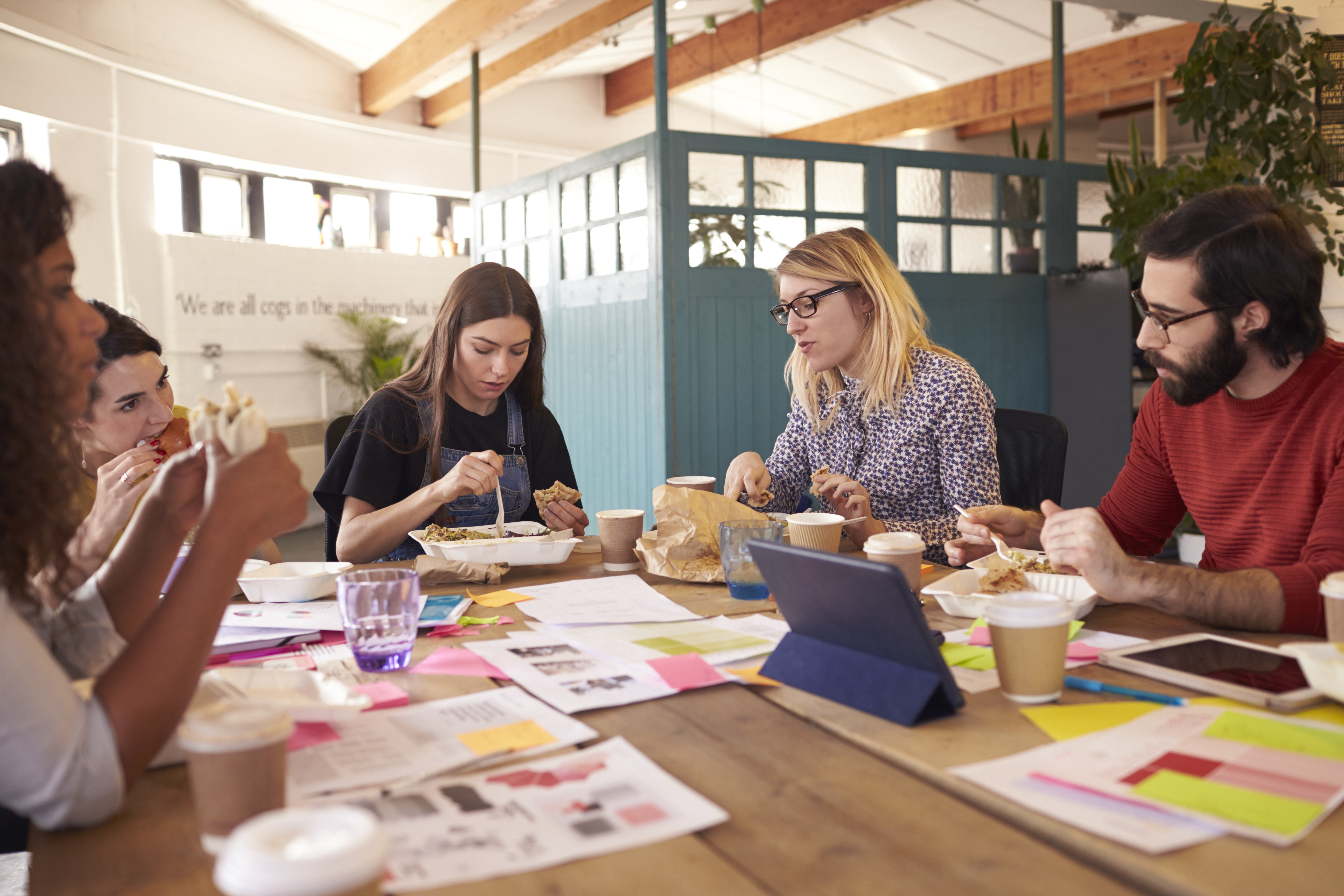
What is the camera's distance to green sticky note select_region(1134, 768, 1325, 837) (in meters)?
0.79

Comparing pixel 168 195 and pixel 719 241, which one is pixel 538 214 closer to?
pixel 719 241

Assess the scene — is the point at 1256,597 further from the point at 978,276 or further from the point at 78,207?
the point at 978,276

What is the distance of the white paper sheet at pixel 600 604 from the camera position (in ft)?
5.12

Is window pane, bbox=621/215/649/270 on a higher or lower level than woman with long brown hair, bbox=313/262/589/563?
higher

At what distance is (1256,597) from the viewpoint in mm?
1397

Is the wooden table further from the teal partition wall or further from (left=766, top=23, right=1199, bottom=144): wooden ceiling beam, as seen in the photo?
(left=766, top=23, right=1199, bottom=144): wooden ceiling beam

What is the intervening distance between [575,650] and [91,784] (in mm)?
642

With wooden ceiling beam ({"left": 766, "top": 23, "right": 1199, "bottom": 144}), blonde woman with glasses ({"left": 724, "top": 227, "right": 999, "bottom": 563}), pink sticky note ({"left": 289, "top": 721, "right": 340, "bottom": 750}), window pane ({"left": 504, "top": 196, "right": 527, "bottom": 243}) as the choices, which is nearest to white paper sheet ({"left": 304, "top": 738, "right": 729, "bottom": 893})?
pink sticky note ({"left": 289, "top": 721, "right": 340, "bottom": 750})

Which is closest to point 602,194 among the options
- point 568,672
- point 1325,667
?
point 568,672

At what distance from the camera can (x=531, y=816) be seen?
0.85 metres

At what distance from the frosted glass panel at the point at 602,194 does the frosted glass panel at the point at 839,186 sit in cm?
102

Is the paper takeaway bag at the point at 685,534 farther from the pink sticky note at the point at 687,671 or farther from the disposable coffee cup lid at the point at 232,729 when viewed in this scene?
the disposable coffee cup lid at the point at 232,729

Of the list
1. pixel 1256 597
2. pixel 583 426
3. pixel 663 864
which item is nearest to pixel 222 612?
pixel 663 864

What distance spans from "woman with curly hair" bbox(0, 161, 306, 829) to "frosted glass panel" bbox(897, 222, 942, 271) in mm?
4345
